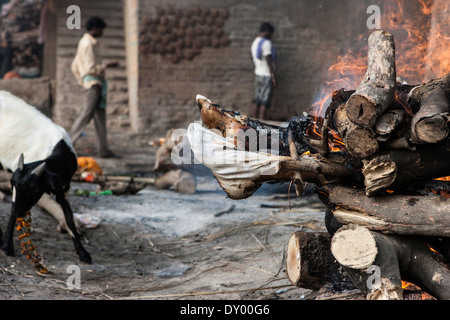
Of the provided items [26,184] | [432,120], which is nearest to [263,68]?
[26,184]

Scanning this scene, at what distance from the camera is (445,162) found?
2.82m

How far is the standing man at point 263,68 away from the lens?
10.2m

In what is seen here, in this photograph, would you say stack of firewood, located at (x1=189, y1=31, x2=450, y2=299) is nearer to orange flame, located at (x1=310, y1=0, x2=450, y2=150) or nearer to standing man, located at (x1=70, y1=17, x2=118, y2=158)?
orange flame, located at (x1=310, y1=0, x2=450, y2=150)

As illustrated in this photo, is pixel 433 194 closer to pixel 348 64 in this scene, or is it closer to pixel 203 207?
pixel 348 64

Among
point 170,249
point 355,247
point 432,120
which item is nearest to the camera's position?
point 432,120

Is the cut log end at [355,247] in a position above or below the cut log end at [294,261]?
above

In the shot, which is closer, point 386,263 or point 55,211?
point 386,263

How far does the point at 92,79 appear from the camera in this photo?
352 inches

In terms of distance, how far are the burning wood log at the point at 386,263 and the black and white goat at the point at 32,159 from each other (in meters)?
2.68

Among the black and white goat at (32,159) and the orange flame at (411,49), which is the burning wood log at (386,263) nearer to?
the orange flame at (411,49)

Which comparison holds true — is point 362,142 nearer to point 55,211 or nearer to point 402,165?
point 402,165

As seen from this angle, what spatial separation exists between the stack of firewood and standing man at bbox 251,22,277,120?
725 cm

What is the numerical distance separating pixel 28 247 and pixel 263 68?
6.94 m

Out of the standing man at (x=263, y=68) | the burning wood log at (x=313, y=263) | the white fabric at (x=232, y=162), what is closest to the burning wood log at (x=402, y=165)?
the white fabric at (x=232, y=162)
